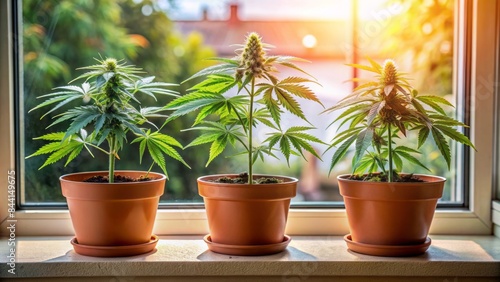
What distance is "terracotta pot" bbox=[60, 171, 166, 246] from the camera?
123cm

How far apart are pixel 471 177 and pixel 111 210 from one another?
93cm

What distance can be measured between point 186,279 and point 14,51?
29.4 inches

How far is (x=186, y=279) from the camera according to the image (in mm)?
1234

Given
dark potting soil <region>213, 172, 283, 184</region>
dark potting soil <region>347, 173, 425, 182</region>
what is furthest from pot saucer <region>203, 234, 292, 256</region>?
dark potting soil <region>347, 173, 425, 182</region>

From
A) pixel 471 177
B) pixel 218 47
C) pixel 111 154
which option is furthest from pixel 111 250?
pixel 471 177

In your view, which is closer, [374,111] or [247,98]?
[374,111]

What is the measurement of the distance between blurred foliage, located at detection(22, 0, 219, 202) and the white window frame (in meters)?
0.07

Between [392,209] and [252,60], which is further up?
[252,60]

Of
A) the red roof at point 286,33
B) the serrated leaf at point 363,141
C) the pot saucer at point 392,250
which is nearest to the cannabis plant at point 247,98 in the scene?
the serrated leaf at point 363,141

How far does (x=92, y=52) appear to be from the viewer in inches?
68.7

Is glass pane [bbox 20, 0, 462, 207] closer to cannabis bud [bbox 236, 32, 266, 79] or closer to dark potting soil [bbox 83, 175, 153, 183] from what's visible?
dark potting soil [bbox 83, 175, 153, 183]

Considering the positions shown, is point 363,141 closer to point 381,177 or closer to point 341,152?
point 341,152

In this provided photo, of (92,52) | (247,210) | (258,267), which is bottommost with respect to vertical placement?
(258,267)

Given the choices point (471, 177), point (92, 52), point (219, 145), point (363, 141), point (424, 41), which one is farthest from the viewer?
point (424, 41)
